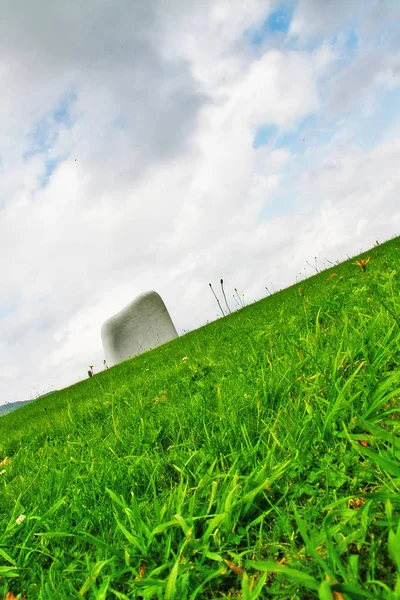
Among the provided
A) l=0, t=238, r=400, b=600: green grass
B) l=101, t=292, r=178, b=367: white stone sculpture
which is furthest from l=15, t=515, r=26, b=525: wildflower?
l=101, t=292, r=178, b=367: white stone sculpture

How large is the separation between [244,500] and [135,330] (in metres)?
19.2

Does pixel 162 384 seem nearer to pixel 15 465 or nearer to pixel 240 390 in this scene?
pixel 15 465

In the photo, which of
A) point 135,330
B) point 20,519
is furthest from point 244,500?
point 135,330

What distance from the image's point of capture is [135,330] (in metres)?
20.0

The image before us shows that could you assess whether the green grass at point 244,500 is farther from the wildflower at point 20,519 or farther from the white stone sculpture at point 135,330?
the white stone sculpture at point 135,330

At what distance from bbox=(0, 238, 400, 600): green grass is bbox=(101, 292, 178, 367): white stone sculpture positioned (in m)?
17.7

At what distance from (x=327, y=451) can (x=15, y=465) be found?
7.43 feet

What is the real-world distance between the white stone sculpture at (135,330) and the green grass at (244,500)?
57.9 feet

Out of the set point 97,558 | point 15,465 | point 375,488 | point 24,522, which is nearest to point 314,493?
point 375,488

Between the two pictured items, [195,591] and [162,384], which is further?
[162,384]

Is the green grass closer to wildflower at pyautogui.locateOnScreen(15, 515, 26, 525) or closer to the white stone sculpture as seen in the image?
wildflower at pyautogui.locateOnScreen(15, 515, 26, 525)

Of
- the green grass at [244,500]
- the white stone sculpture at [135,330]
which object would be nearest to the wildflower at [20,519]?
the green grass at [244,500]

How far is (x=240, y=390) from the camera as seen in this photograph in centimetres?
202

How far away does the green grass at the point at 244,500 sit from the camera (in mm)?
937
